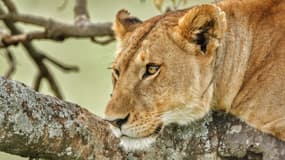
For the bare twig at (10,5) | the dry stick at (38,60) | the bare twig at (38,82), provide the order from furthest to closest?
the dry stick at (38,60)
the bare twig at (38,82)
the bare twig at (10,5)

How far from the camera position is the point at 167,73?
451 centimetres

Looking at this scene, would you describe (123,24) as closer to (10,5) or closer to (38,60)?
(10,5)

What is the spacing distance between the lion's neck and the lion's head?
78 millimetres

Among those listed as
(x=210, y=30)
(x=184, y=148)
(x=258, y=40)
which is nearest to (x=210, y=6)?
(x=210, y=30)

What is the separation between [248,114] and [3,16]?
2656 mm

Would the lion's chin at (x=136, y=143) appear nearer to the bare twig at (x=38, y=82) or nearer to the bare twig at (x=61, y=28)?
the bare twig at (x=61, y=28)

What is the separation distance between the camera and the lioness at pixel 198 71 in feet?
14.7

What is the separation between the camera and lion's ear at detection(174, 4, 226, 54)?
450 cm

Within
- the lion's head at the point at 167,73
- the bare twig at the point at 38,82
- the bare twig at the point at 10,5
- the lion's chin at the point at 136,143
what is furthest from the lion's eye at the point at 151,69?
the bare twig at the point at 38,82

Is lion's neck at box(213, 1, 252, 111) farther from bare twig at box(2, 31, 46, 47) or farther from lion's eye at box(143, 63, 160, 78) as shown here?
bare twig at box(2, 31, 46, 47)

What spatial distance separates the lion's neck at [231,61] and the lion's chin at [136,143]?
44 centimetres

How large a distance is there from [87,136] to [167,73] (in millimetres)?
637

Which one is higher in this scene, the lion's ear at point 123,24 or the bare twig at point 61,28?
the bare twig at point 61,28

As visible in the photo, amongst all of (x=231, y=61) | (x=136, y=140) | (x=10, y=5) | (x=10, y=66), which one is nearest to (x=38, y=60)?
(x=10, y=66)
